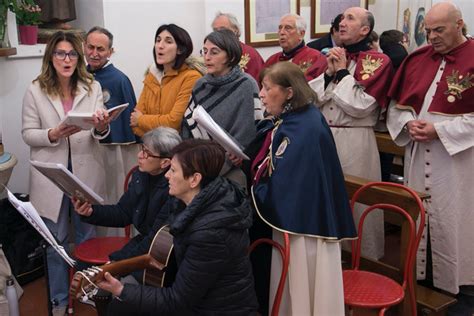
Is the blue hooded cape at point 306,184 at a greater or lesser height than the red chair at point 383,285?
greater

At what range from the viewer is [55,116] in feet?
10.2

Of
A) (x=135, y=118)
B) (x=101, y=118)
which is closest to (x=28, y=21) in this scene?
(x=135, y=118)

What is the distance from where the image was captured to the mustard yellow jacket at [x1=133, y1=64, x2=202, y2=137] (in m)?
3.14

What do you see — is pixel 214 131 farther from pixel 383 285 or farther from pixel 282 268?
pixel 383 285

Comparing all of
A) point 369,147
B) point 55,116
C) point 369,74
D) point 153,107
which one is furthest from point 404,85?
point 55,116

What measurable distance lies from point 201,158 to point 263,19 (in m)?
3.75

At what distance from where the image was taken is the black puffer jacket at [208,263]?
6.79 feet

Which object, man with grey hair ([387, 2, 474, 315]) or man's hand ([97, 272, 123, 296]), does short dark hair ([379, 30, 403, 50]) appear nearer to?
man with grey hair ([387, 2, 474, 315])

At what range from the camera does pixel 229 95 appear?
294cm

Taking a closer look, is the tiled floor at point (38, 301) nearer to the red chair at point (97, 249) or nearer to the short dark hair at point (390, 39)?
the red chair at point (97, 249)

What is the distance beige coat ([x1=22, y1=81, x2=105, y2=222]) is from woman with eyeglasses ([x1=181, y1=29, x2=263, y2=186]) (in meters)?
0.61

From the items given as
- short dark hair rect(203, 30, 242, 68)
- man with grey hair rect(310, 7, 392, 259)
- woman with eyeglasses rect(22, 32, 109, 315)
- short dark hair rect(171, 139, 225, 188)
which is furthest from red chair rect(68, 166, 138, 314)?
man with grey hair rect(310, 7, 392, 259)

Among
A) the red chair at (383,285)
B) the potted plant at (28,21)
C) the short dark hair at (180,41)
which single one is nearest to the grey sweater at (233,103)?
the short dark hair at (180,41)

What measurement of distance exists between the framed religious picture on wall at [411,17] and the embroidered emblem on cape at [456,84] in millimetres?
4183
